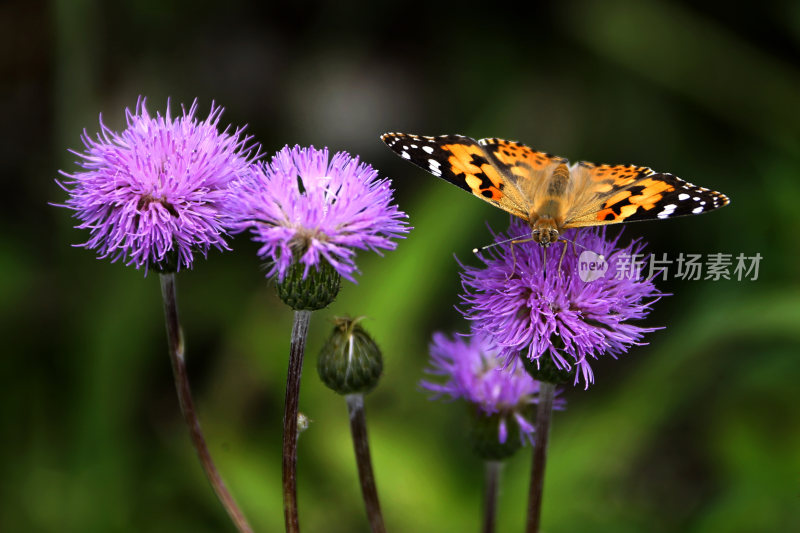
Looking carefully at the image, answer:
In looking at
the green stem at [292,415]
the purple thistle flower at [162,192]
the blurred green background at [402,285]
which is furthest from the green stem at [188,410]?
the blurred green background at [402,285]

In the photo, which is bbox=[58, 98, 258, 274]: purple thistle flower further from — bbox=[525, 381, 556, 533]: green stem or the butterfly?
bbox=[525, 381, 556, 533]: green stem

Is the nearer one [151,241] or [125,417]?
[151,241]

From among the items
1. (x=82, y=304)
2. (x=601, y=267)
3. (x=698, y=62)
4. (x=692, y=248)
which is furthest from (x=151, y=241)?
(x=698, y=62)

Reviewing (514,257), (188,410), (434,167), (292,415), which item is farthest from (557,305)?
(188,410)

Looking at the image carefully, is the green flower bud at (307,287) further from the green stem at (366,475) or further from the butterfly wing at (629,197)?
the butterfly wing at (629,197)

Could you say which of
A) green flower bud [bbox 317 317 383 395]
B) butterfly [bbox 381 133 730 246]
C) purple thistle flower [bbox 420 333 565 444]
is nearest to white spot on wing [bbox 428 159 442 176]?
butterfly [bbox 381 133 730 246]

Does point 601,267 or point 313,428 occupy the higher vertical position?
point 601,267

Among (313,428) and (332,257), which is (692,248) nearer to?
(313,428)
